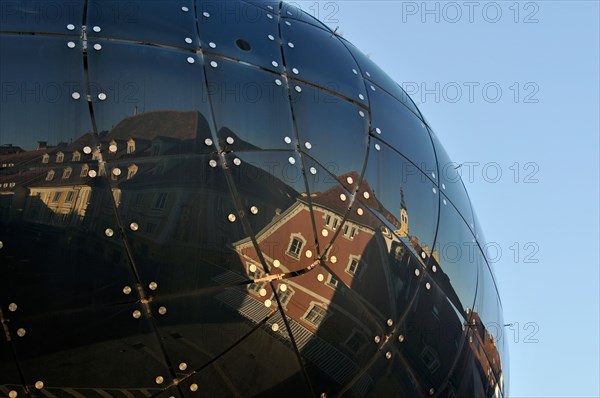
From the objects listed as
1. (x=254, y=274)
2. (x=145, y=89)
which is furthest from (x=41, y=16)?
(x=254, y=274)

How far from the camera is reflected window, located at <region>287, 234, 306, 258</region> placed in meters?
7.66

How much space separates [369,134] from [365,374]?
2.05m

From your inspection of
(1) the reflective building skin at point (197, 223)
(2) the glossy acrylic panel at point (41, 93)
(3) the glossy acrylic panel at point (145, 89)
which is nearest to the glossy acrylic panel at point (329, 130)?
(1) the reflective building skin at point (197, 223)

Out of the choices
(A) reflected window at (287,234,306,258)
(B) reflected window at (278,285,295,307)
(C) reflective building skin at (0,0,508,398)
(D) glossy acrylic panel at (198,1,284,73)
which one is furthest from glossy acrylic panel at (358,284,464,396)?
(D) glossy acrylic panel at (198,1,284,73)

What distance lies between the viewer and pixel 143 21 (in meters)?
8.16

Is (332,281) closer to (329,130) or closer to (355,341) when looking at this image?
(355,341)

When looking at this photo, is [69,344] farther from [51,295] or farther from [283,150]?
[283,150]

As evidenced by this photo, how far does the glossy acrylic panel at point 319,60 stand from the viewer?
8680 millimetres

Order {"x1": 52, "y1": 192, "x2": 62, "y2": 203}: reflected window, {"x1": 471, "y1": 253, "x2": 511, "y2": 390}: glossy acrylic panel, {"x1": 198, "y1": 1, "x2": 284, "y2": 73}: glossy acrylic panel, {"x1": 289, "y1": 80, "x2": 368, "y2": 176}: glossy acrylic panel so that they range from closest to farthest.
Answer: {"x1": 52, "y1": 192, "x2": 62, "y2": 203}: reflected window
{"x1": 289, "y1": 80, "x2": 368, "y2": 176}: glossy acrylic panel
{"x1": 198, "y1": 1, "x2": 284, "y2": 73}: glossy acrylic panel
{"x1": 471, "y1": 253, "x2": 511, "y2": 390}: glossy acrylic panel

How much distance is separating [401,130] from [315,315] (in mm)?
2312

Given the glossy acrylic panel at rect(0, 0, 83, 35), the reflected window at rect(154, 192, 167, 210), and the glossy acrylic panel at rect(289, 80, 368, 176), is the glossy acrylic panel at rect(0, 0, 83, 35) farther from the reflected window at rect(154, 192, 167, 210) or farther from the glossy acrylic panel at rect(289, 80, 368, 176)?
the glossy acrylic panel at rect(289, 80, 368, 176)

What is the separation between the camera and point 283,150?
310 inches

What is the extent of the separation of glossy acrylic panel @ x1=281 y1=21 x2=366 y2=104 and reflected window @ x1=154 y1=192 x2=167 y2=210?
1.78 meters

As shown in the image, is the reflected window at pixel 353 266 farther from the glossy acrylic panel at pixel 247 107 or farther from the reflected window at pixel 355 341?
the glossy acrylic panel at pixel 247 107
